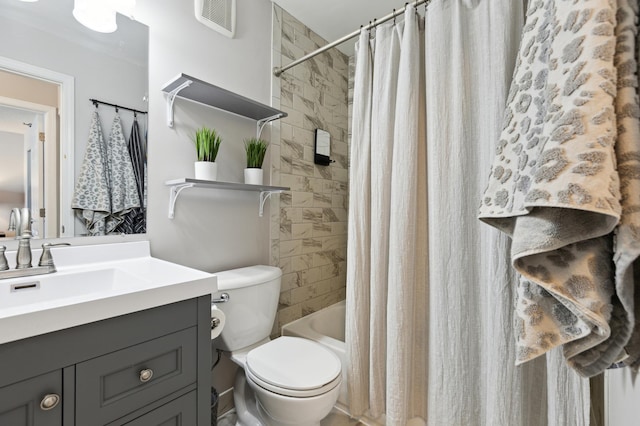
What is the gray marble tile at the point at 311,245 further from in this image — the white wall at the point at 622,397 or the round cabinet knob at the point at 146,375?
the white wall at the point at 622,397

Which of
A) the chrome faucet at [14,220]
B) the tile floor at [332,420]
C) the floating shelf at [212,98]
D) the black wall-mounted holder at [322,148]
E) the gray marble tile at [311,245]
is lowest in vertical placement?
the tile floor at [332,420]

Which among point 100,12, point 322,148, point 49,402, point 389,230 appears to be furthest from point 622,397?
point 100,12

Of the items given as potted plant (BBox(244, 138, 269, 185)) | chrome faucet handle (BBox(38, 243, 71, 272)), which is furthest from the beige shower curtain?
chrome faucet handle (BBox(38, 243, 71, 272))

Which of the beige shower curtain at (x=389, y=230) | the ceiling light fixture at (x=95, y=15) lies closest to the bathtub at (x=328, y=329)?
the beige shower curtain at (x=389, y=230)

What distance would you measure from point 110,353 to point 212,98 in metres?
1.19

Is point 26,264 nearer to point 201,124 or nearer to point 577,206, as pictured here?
point 201,124

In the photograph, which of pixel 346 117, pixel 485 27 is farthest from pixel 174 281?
pixel 346 117

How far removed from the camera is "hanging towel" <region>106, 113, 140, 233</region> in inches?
48.6

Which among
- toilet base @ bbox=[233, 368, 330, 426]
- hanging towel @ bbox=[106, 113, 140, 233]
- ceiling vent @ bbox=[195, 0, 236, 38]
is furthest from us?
ceiling vent @ bbox=[195, 0, 236, 38]

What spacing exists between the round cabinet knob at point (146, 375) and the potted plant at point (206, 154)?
2.83ft

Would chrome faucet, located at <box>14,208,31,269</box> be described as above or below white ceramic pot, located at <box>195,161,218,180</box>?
below

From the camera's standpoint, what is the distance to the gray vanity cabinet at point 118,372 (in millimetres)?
618

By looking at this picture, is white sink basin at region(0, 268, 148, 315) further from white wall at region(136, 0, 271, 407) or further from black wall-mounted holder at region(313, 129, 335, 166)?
black wall-mounted holder at region(313, 129, 335, 166)

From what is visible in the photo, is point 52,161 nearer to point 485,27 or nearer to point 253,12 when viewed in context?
→ point 253,12
